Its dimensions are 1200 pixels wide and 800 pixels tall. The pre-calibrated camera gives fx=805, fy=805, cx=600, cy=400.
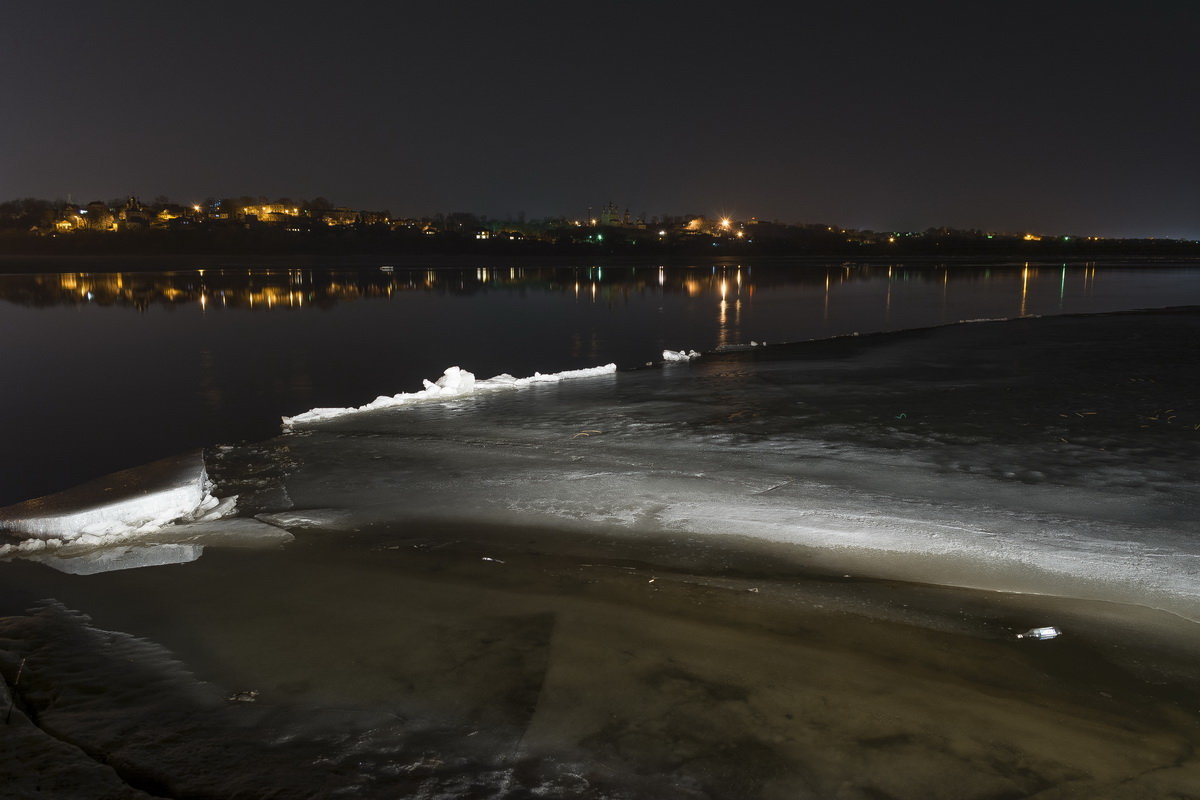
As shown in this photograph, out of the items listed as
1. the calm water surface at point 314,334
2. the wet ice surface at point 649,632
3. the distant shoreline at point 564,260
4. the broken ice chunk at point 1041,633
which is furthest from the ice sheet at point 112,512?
the distant shoreline at point 564,260

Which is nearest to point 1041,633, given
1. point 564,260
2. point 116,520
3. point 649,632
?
point 649,632

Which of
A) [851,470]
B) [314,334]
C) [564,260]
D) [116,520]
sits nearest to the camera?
[116,520]

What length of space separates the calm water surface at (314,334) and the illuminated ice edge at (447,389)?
60 cm

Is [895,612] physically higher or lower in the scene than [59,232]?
lower

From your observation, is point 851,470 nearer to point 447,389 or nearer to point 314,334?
point 447,389

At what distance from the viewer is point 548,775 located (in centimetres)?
269

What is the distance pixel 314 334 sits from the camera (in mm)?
19484

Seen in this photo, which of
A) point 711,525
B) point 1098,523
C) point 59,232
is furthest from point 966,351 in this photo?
point 59,232

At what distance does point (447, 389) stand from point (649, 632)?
707 cm

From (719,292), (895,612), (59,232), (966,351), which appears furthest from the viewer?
(59,232)

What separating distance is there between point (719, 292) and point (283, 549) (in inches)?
1217

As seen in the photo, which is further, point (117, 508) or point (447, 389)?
point (447, 389)

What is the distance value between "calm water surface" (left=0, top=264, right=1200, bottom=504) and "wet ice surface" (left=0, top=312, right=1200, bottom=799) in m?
3.98

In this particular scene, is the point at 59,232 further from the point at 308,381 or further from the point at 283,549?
the point at 283,549
